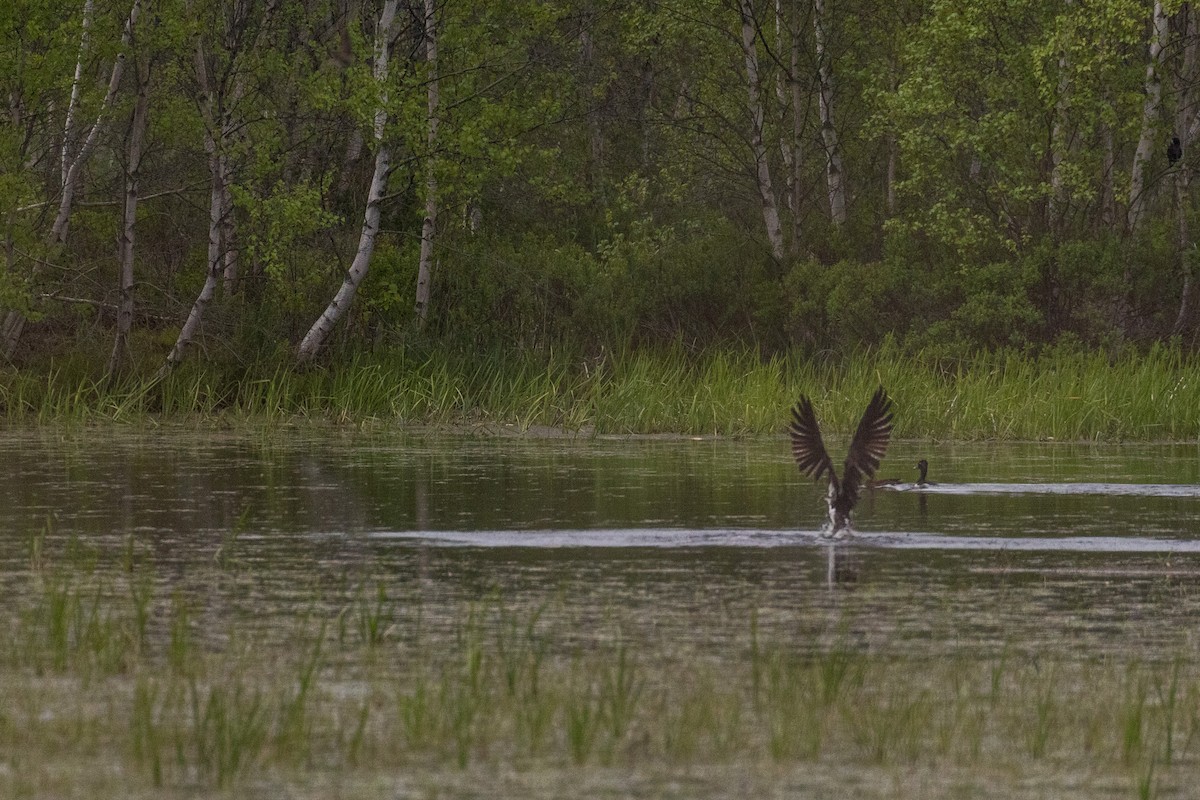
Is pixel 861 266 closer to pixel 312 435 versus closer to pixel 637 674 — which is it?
pixel 312 435

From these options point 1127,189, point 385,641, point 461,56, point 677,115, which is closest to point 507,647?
point 385,641

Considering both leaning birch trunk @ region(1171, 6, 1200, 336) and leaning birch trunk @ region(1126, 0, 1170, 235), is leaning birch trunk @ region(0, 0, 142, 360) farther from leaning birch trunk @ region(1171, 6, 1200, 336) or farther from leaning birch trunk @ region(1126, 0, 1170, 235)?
leaning birch trunk @ region(1171, 6, 1200, 336)

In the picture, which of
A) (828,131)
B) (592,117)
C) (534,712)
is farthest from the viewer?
(592,117)

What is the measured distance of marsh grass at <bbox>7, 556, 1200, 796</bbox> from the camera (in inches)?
253

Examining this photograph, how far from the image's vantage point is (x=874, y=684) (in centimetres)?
748

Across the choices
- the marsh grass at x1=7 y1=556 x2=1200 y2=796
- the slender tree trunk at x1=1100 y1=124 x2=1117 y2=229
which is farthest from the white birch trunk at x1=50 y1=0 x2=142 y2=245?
the marsh grass at x1=7 y1=556 x2=1200 y2=796

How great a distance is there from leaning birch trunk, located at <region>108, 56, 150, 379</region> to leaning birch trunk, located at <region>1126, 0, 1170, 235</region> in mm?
13368

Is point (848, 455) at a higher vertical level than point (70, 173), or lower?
lower

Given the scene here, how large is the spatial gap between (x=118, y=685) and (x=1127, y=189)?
2304cm

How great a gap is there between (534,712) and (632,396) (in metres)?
16.1

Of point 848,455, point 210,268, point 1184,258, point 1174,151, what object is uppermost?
point 1174,151

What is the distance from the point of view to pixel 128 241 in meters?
24.2

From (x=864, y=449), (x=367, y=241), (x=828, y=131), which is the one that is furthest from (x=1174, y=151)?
(x=864, y=449)

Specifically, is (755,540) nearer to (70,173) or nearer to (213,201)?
(213,201)
